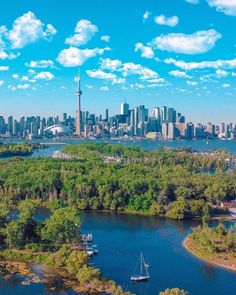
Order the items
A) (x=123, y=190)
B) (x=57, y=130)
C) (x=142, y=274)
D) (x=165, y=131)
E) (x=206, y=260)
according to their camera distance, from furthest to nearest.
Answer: (x=57, y=130), (x=165, y=131), (x=123, y=190), (x=206, y=260), (x=142, y=274)

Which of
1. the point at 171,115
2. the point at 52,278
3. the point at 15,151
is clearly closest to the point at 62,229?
the point at 52,278

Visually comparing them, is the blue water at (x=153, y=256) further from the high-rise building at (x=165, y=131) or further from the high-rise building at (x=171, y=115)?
the high-rise building at (x=171, y=115)

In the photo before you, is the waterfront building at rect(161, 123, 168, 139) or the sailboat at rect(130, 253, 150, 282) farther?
the waterfront building at rect(161, 123, 168, 139)

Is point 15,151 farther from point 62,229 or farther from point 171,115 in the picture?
point 171,115

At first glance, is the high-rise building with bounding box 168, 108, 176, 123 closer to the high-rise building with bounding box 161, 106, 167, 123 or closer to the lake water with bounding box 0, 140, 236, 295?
the high-rise building with bounding box 161, 106, 167, 123

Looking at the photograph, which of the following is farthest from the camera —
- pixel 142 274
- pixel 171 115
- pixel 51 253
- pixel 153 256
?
pixel 171 115

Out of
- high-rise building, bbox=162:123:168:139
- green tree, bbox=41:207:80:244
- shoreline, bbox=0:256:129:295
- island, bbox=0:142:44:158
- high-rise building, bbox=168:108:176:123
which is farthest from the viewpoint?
high-rise building, bbox=168:108:176:123

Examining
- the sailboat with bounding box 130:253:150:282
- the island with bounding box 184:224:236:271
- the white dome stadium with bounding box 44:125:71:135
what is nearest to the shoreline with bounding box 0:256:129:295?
the sailboat with bounding box 130:253:150:282

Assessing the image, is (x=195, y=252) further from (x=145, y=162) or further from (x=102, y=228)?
(x=145, y=162)

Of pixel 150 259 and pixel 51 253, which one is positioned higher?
pixel 51 253
